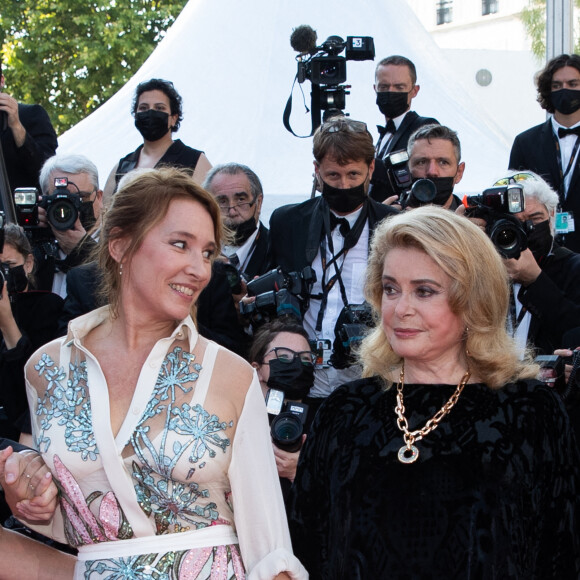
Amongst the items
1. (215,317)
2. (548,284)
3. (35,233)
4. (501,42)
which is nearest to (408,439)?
(548,284)

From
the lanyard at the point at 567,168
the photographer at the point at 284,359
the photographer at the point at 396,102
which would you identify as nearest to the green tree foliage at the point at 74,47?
the photographer at the point at 396,102

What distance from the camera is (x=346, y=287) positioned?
4527mm

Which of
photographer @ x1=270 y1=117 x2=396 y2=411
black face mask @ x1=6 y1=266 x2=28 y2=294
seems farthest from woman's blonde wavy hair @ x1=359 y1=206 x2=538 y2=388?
black face mask @ x1=6 y1=266 x2=28 y2=294

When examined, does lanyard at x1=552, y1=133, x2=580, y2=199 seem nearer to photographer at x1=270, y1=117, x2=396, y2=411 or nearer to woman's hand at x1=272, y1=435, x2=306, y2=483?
photographer at x1=270, y1=117, x2=396, y2=411

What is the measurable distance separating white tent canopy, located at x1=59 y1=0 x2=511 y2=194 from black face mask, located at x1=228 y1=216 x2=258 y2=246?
3140 millimetres

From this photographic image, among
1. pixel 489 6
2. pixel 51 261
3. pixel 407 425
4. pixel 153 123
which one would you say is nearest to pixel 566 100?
pixel 153 123

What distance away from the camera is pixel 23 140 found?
224 inches

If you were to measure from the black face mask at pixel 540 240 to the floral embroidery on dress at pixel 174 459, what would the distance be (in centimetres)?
196

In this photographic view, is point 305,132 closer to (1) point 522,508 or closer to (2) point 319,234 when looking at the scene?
(2) point 319,234

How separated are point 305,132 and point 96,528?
6.71 m

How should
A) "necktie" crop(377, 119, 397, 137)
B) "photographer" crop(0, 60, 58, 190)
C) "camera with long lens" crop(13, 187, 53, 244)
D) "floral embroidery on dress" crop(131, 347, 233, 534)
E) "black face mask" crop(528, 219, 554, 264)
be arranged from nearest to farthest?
1. "floral embroidery on dress" crop(131, 347, 233, 534)
2. "black face mask" crop(528, 219, 554, 264)
3. "camera with long lens" crop(13, 187, 53, 244)
4. "photographer" crop(0, 60, 58, 190)
5. "necktie" crop(377, 119, 397, 137)

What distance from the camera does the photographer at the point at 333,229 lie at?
4508mm

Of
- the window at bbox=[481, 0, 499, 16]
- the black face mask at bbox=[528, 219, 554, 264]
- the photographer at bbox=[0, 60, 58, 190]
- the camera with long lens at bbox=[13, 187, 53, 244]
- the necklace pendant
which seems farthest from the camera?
the window at bbox=[481, 0, 499, 16]

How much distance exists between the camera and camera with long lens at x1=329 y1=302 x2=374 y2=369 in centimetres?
413
